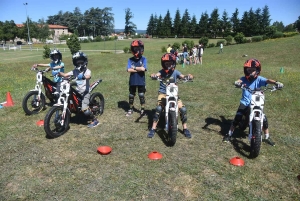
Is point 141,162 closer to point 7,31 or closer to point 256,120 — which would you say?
point 256,120

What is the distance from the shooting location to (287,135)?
632 centimetres

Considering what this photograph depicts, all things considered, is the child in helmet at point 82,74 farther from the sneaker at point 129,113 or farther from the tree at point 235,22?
the tree at point 235,22

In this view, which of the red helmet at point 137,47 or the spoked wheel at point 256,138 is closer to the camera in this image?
the spoked wheel at point 256,138

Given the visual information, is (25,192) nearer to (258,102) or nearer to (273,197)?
(273,197)

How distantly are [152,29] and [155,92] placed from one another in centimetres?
11502

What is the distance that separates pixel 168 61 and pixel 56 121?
2987 millimetres

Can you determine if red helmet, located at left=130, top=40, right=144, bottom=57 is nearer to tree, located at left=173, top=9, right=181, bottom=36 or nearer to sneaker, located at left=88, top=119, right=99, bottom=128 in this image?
sneaker, located at left=88, top=119, right=99, bottom=128

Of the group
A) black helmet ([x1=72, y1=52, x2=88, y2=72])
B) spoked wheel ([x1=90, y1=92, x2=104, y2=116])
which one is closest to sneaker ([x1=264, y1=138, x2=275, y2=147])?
spoked wheel ([x1=90, y1=92, x2=104, y2=116])

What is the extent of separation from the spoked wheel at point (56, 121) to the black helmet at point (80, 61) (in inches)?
46.6

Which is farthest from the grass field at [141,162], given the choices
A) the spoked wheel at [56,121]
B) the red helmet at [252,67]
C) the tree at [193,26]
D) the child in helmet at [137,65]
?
the tree at [193,26]

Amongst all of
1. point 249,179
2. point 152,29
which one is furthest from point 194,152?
point 152,29

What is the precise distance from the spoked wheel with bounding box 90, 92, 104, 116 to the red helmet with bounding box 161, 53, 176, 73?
8.07 ft

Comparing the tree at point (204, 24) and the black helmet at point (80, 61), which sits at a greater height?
the tree at point (204, 24)

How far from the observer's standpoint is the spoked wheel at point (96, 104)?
7.27m
